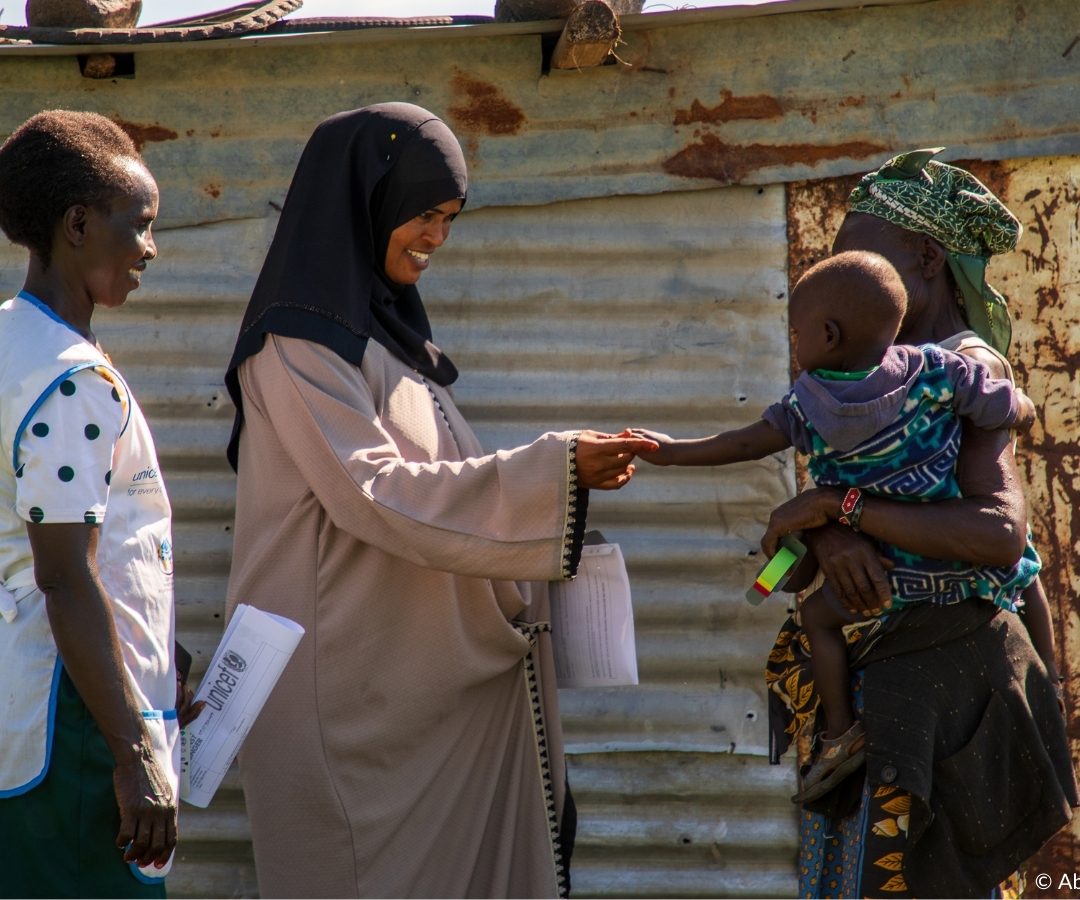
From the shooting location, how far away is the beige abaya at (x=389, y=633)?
10.0 feet

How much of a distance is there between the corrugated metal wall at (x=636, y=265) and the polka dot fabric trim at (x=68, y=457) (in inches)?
76.2

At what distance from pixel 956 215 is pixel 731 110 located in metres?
1.26

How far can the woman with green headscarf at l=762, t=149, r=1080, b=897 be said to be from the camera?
272 cm

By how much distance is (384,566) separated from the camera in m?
3.23

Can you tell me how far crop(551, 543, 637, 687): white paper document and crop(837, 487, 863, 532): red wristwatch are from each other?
2.00 feet

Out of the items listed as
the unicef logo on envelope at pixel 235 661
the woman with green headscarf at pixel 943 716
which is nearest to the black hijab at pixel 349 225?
the unicef logo on envelope at pixel 235 661

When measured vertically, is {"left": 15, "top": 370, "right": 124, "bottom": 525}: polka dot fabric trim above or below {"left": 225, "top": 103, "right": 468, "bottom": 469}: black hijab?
below

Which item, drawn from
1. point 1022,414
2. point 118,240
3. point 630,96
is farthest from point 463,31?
point 1022,414

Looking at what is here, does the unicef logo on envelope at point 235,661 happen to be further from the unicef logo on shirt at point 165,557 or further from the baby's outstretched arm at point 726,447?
the baby's outstretched arm at point 726,447

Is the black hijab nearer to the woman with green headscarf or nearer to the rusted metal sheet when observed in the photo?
the rusted metal sheet

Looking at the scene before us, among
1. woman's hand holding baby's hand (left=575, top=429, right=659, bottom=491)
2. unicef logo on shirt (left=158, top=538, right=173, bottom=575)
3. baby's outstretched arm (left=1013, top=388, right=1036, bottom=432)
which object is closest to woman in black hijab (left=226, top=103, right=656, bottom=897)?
woman's hand holding baby's hand (left=575, top=429, right=659, bottom=491)

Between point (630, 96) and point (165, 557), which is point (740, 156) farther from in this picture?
point (165, 557)

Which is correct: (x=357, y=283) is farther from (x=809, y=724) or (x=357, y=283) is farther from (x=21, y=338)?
(x=809, y=724)

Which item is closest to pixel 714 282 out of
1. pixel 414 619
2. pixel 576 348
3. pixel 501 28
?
pixel 576 348
